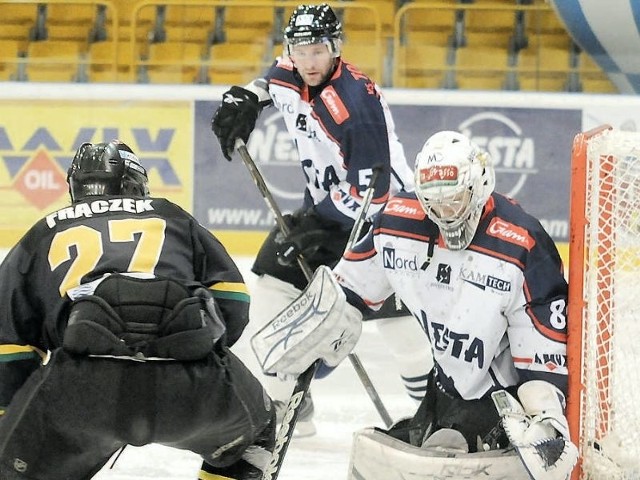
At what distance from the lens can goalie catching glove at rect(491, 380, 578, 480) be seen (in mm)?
2242

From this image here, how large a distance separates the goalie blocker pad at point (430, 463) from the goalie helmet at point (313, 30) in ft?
Answer: 5.11

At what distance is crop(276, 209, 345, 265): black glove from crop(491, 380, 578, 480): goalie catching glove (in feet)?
5.01

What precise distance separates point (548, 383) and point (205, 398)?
2.04 feet

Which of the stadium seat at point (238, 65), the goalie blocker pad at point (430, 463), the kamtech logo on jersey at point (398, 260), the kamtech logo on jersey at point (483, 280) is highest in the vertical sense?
the stadium seat at point (238, 65)

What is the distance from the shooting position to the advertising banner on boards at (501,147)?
6.34 meters

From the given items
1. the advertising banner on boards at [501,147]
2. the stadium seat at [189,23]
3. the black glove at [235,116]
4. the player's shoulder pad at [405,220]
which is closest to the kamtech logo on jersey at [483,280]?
the player's shoulder pad at [405,220]

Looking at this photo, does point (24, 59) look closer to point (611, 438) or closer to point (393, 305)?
point (393, 305)

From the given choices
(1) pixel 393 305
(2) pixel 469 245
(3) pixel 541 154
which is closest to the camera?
(2) pixel 469 245

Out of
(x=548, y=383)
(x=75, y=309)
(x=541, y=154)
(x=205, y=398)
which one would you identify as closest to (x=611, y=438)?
(x=548, y=383)

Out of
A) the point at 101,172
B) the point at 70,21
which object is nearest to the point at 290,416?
the point at 101,172

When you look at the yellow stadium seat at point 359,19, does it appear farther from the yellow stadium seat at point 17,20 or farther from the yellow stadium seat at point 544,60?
the yellow stadium seat at point 17,20

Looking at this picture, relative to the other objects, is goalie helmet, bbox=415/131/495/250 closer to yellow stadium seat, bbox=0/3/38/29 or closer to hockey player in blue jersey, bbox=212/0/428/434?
hockey player in blue jersey, bbox=212/0/428/434

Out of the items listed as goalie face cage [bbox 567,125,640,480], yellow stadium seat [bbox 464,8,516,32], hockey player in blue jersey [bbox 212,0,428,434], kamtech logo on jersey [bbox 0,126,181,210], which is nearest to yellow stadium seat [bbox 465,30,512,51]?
yellow stadium seat [bbox 464,8,516,32]

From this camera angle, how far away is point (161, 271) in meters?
2.36
